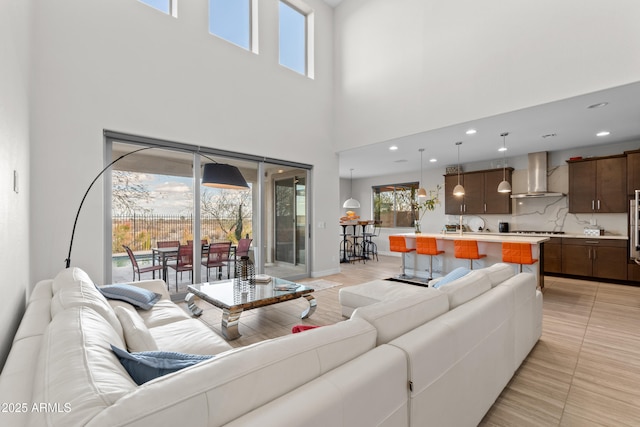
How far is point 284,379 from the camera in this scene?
94 centimetres

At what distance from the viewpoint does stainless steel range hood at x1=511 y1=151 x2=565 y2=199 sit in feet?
21.4

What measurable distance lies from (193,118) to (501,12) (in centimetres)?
488

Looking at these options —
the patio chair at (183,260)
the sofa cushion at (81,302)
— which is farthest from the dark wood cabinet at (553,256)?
the sofa cushion at (81,302)

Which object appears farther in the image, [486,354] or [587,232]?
[587,232]

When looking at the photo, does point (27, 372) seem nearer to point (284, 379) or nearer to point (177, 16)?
point (284, 379)

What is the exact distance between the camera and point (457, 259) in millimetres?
5684

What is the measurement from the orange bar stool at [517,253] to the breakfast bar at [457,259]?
77 mm

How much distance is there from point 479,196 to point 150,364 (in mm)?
8197

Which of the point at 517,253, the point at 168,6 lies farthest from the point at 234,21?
the point at 517,253

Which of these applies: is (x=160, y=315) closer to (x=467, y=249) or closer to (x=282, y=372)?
(x=282, y=372)

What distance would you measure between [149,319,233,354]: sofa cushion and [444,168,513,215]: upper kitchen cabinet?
745 cm

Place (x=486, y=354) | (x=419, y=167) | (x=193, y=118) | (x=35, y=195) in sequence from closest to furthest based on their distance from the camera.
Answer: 1. (x=486, y=354)
2. (x=35, y=195)
3. (x=193, y=118)
4. (x=419, y=167)

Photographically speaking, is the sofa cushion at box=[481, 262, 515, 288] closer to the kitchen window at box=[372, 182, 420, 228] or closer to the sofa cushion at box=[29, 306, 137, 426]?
the sofa cushion at box=[29, 306, 137, 426]

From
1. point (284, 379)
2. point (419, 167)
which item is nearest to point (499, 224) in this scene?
point (419, 167)
